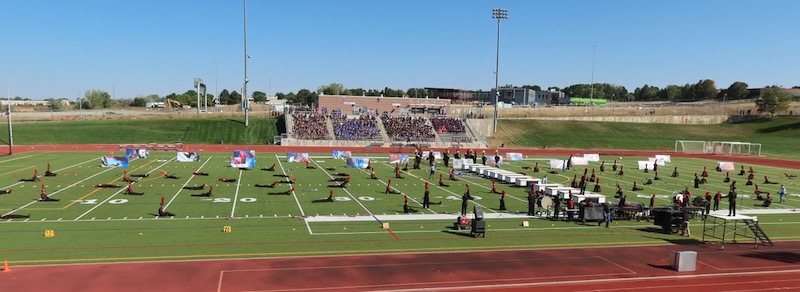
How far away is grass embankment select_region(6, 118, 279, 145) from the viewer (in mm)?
64312

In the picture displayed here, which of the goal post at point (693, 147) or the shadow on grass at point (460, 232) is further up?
the goal post at point (693, 147)

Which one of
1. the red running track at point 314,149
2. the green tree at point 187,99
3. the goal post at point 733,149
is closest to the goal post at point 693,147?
the goal post at point 733,149

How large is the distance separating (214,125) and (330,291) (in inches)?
2660

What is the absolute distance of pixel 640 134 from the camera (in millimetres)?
86312

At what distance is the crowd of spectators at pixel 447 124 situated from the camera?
7750 cm

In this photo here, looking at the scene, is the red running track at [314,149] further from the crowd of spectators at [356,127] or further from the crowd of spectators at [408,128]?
the crowd of spectators at [356,127]

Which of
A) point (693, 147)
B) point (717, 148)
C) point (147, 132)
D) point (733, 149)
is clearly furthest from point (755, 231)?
point (147, 132)

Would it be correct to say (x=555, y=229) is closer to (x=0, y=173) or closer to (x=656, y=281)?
(x=656, y=281)

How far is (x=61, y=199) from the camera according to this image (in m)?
25.3

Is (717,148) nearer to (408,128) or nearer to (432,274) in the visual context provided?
(408,128)

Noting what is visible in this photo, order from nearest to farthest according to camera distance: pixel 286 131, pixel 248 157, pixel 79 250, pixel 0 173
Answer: pixel 79 250 < pixel 0 173 < pixel 248 157 < pixel 286 131

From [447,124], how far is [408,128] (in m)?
7.36

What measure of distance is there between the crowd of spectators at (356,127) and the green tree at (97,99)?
116m

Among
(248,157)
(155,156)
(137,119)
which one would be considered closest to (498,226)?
(248,157)
